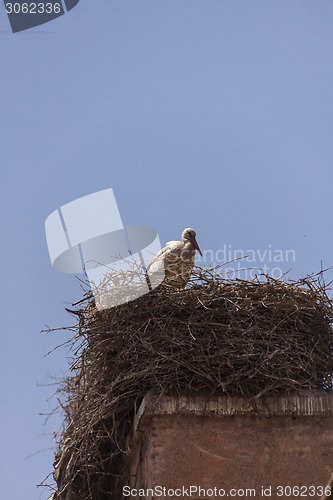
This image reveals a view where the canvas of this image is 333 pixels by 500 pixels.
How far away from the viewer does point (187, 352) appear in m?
7.35

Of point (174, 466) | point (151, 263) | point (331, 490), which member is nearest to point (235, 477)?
point (174, 466)

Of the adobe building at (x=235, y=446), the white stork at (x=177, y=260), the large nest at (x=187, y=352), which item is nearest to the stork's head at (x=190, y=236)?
the white stork at (x=177, y=260)

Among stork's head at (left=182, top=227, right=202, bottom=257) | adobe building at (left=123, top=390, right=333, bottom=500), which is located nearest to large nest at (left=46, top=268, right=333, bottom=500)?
adobe building at (left=123, top=390, right=333, bottom=500)

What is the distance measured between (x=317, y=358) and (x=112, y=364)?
5.45 feet

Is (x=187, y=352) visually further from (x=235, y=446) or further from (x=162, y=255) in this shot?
(x=162, y=255)

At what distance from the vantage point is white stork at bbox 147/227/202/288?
8.47m

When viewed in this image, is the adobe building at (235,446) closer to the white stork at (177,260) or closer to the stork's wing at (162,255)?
the white stork at (177,260)

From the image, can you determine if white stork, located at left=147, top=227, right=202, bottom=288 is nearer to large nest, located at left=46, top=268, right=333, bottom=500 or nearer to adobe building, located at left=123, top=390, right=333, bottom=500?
large nest, located at left=46, top=268, right=333, bottom=500

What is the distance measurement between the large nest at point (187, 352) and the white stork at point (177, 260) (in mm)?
478

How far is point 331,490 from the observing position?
362 cm

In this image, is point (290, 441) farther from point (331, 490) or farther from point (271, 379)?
point (331, 490)

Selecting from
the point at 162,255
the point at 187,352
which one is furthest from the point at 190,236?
the point at 187,352

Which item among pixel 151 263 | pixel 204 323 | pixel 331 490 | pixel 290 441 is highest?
pixel 151 263

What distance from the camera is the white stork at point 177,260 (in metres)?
8.47
